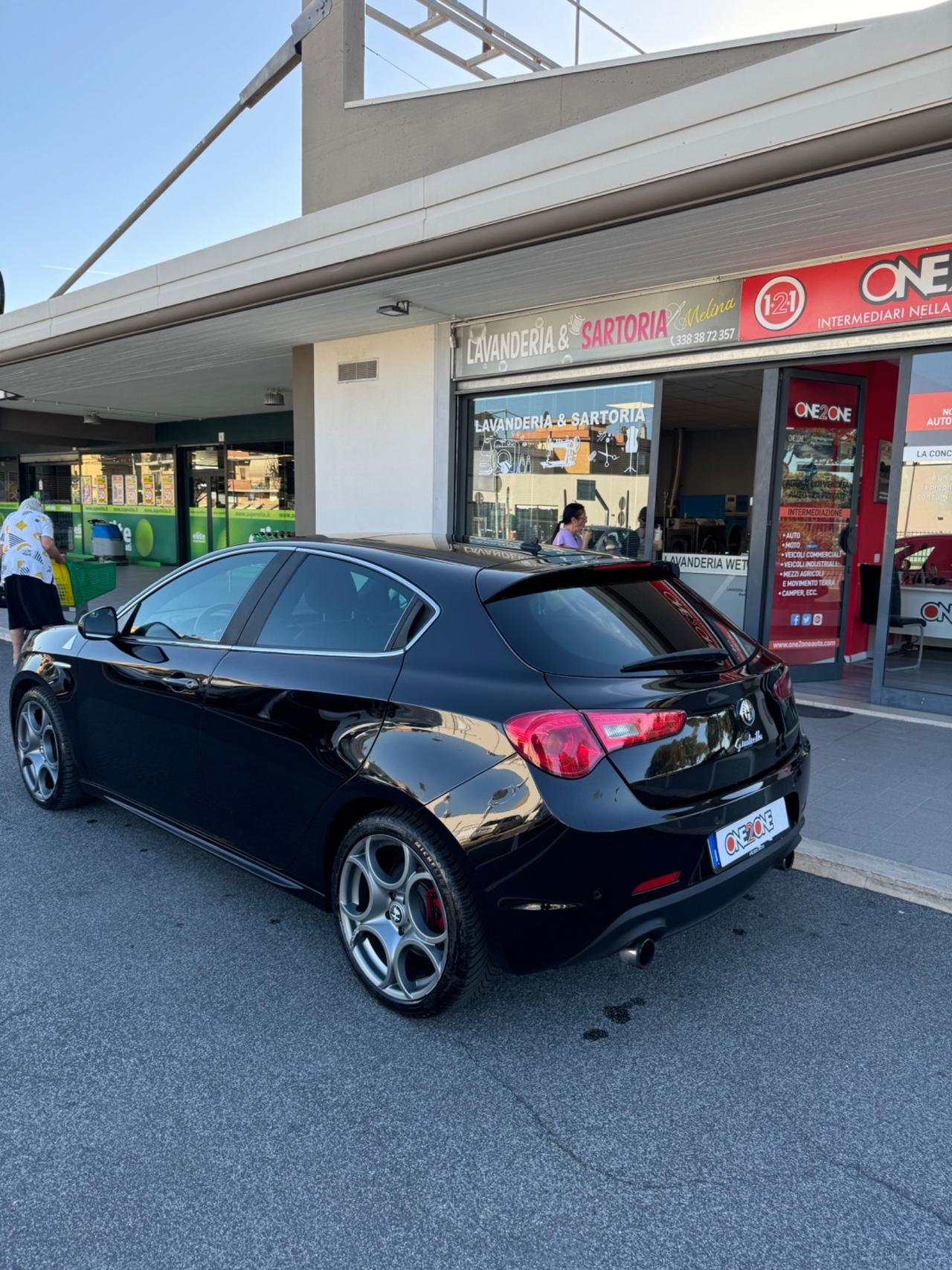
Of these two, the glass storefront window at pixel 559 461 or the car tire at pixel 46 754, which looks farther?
the glass storefront window at pixel 559 461

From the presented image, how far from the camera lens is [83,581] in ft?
36.5

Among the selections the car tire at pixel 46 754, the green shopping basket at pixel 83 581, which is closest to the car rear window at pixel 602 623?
the car tire at pixel 46 754

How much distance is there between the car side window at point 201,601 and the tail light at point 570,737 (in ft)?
5.36

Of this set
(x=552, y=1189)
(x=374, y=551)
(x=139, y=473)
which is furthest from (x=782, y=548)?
(x=139, y=473)

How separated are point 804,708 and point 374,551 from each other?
15.9 ft

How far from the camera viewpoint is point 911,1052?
2.71m

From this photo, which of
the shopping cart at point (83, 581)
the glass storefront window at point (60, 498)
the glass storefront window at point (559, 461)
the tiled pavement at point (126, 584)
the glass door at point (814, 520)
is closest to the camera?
the glass door at point (814, 520)

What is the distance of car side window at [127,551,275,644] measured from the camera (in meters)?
3.72

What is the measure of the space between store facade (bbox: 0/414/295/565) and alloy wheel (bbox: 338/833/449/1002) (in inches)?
594

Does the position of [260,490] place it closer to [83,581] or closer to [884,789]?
[83,581]

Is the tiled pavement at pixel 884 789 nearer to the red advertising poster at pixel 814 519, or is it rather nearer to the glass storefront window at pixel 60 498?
the red advertising poster at pixel 814 519

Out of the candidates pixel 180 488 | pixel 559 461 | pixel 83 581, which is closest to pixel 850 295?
pixel 559 461

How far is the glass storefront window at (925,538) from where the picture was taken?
21.6ft

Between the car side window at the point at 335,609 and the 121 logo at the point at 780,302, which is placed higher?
the 121 logo at the point at 780,302
